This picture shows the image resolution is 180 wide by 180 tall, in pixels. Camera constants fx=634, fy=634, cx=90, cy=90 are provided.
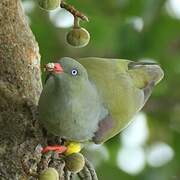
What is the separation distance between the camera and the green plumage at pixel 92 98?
1941 mm

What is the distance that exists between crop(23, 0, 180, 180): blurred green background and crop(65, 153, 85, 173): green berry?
124 centimetres

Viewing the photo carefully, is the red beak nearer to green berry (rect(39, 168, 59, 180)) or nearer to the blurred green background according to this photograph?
green berry (rect(39, 168, 59, 180))

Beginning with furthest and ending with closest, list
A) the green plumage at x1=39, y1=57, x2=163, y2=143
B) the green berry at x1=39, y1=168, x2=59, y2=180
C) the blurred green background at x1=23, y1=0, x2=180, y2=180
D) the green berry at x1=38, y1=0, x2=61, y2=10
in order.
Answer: the blurred green background at x1=23, y1=0, x2=180, y2=180, the green plumage at x1=39, y1=57, x2=163, y2=143, the green berry at x1=38, y1=0, x2=61, y2=10, the green berry at x1=39, y1=168, x2=59, y2=180

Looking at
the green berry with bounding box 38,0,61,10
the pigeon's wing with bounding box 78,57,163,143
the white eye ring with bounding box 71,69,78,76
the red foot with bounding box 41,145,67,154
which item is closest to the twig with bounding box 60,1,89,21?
the green berry with bounding box 38,0,61,10

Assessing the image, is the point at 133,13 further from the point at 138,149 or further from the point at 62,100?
the point at 62,100

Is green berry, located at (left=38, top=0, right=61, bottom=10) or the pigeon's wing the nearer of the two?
green berry, located at (left=38, top=0, right=61, bottom=10)

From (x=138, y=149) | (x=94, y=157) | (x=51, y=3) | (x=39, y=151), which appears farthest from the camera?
(x=138, y=149)

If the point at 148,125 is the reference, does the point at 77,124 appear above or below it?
above

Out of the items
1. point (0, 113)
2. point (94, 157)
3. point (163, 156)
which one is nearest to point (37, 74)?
point (0, 113)

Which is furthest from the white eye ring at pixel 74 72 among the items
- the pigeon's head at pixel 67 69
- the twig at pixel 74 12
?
the twig at pixel 74 12

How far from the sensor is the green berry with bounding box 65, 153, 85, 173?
1850 mm

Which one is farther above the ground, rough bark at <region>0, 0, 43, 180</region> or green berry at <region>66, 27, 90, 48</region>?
green berry at <region>66, 27, 90, 48</region>

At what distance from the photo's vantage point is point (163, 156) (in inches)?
137

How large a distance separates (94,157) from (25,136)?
1306 mm
